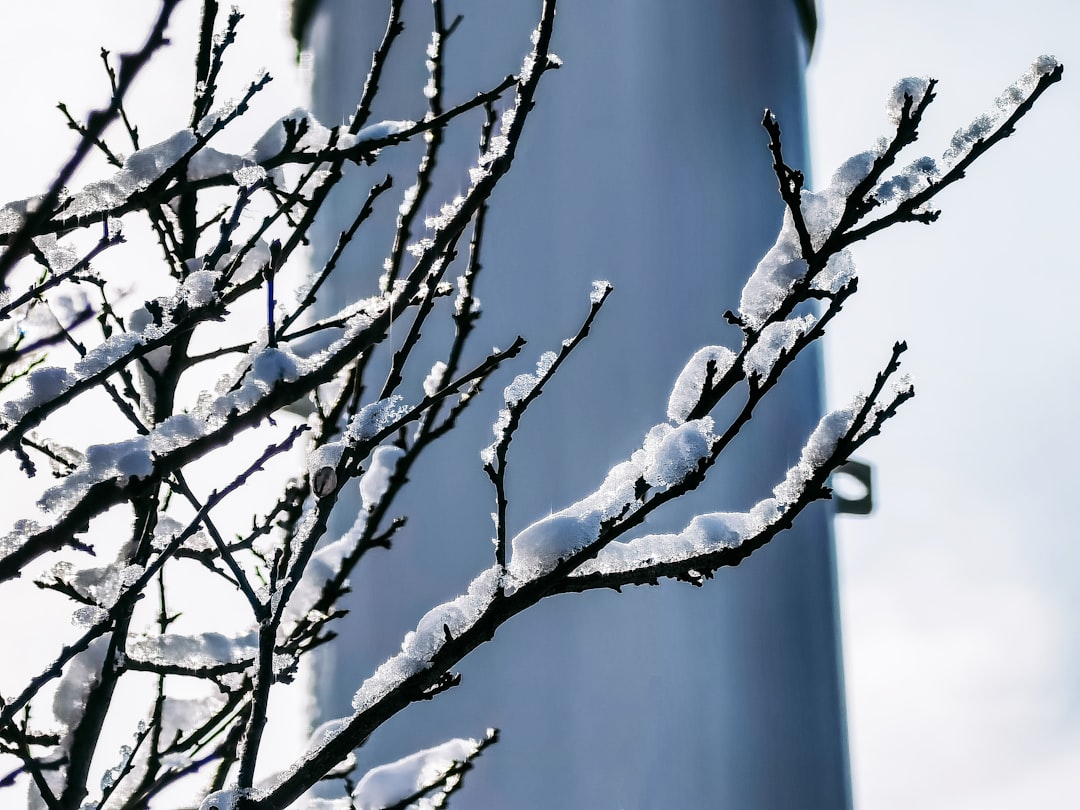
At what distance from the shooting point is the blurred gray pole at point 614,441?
4367 mm

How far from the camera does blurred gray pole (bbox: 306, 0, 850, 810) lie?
4.37m

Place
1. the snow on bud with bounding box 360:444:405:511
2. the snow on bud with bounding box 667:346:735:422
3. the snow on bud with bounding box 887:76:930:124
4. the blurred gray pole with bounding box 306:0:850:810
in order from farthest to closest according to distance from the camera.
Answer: the blurred gray pole with bounding box 306:0:850:810
the snow on bud with bounding box 360:444:405:511
the snow on bud with bounding box 667:346:735:422
the snow on bud with bounding box 887:76:930:124

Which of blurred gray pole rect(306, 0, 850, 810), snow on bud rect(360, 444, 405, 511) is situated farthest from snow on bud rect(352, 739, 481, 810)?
blurred gray pole rect(306, 0, 850, 810)

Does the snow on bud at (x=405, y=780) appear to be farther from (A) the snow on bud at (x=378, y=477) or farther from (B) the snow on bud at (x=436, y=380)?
(B) the snow on bud at (x=436, y=380)

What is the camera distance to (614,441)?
4.70m

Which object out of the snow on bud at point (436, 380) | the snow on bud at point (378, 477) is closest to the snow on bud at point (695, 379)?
the snow on bud at point (436, 380)

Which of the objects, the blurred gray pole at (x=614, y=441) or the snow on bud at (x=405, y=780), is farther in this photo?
the blurred gray pole at (x=614, y=441)

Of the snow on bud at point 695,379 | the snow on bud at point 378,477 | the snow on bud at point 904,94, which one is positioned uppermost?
the snow on bud at point 904,94

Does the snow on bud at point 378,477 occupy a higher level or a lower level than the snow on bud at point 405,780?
higher

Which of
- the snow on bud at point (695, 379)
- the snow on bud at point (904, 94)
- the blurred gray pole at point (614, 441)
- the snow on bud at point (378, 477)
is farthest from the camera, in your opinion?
the blurred gray pole at point (614, 441)

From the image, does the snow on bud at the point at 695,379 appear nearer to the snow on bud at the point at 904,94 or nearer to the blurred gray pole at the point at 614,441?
the snow on bud at the point at 904,94

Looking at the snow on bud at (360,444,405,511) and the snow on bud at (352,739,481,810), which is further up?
the snow on bud at (360,444,405,511)

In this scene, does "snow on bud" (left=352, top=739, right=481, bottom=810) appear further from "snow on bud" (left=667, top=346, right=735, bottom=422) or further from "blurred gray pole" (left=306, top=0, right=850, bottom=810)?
"blurred gray pole" (left=306, top=0, right=850, bottom=810)

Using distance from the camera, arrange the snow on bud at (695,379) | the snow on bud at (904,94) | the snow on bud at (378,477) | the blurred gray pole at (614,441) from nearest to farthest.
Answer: the snow on bud at (904,94) → the snow on bud at (695,379) → the snow on bud at (378,477) → the blurred gray pole at (614,441)
